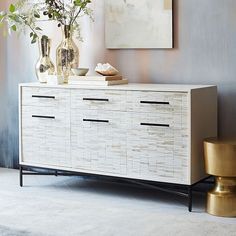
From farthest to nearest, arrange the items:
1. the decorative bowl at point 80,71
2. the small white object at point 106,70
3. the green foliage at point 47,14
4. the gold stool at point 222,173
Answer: the green foliage at point 47,14, the decorative bowl at point 80,71, the small white object at point 106,70, the gold stool at point 222,173

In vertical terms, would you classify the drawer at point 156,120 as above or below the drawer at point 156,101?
below

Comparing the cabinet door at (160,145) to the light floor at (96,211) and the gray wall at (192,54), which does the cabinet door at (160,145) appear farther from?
the gray wall at (192,54)

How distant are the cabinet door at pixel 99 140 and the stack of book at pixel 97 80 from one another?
211 mm

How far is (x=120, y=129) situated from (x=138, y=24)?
2.89 ft

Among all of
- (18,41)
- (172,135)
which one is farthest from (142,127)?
(18,41)

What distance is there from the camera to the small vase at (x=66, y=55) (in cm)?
458

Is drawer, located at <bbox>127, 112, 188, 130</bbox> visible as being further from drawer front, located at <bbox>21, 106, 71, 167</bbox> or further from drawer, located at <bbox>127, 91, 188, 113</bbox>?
drawer front, located at <bbox>21, 106, 71, 167</bbox>

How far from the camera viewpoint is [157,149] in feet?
13.1

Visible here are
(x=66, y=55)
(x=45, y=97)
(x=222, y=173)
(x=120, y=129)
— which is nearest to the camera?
(x=222, y=173)

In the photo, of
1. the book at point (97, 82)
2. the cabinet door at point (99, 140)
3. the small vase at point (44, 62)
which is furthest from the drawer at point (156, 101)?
the small vase at point (44, 62)

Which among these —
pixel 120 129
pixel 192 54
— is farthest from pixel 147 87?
pixel 192 54

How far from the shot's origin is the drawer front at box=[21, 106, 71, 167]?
4.38m

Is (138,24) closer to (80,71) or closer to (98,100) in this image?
(80,71)

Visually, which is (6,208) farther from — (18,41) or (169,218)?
(18,41)
